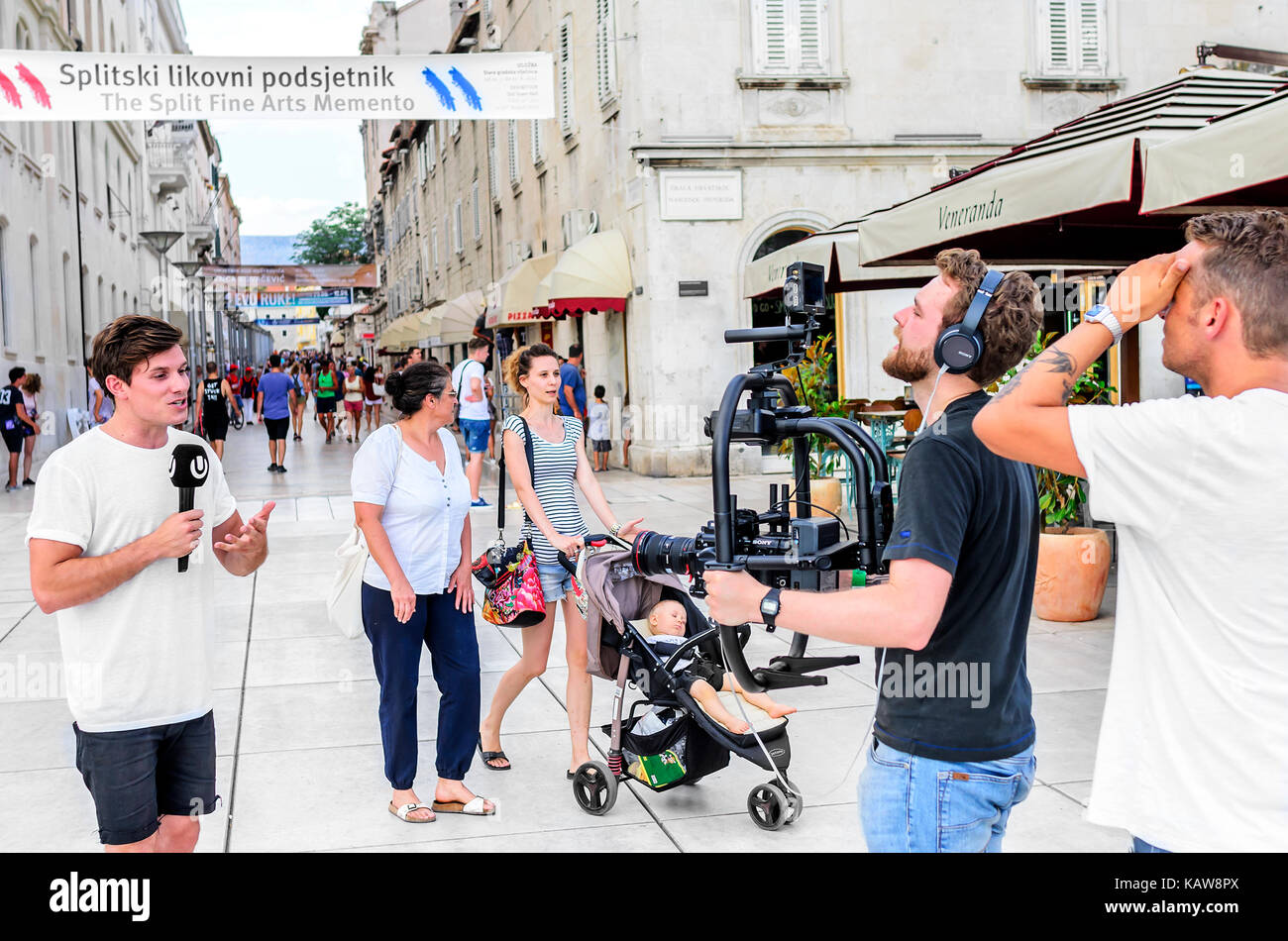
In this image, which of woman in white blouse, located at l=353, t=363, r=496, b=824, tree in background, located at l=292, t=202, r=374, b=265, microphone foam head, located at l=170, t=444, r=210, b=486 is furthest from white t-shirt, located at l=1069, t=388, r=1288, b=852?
tree in background, located at l=292, t=202, r=374, b=265

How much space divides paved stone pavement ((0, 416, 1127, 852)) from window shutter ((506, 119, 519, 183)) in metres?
20.1

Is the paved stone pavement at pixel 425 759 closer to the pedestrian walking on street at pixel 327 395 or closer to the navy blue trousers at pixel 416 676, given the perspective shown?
the navy blue trousers at pixel 416 676

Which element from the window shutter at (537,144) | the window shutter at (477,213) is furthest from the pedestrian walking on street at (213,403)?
the window shutter at (477,213)

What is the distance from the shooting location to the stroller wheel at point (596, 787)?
4777 millimetres

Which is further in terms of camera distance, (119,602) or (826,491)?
(826,491)

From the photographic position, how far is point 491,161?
101ft

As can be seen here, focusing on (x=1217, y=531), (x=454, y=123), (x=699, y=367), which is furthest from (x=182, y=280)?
(x=1217, y=531)

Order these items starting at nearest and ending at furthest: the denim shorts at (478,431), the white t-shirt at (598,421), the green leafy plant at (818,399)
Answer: the green leafy plant at (818,399) < the denim shorts at (478,431) < the white t-shirt at (598,421)

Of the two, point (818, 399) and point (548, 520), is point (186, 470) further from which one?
point (818, 399)

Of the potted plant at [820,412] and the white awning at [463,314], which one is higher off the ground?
the white awning at [463,314]

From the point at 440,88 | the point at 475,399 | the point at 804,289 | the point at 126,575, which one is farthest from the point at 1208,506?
the point at 475,399

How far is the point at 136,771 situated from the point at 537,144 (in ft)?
77.2

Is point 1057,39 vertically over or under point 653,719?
over

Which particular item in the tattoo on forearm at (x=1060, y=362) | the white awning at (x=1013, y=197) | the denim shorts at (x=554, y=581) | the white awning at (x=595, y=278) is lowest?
the denim shorts at (x=554, y=581)
